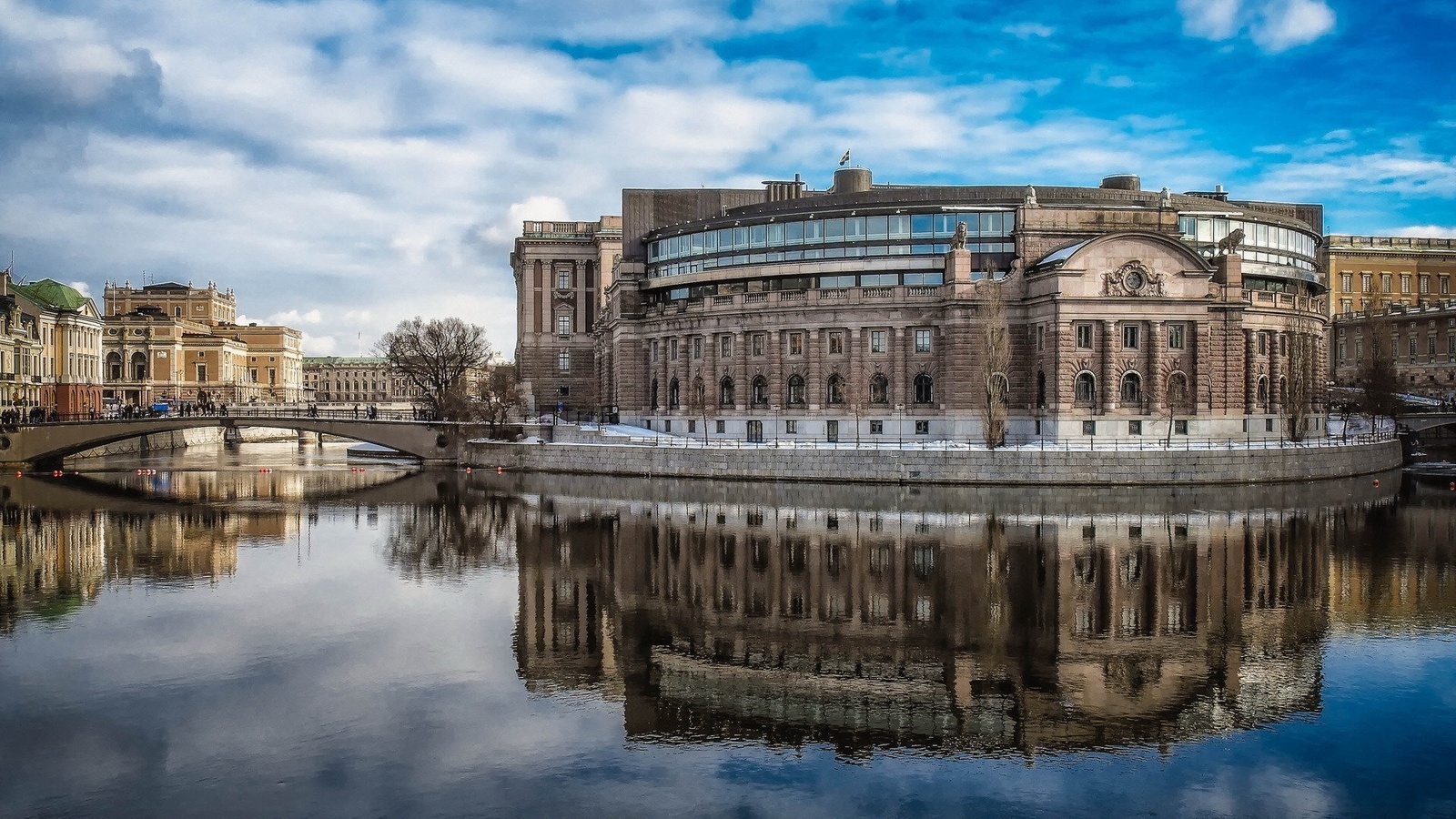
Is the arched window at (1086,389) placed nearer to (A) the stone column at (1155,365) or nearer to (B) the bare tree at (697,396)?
(A) the stone column at (1155,365)

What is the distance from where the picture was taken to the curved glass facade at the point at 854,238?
86125mm

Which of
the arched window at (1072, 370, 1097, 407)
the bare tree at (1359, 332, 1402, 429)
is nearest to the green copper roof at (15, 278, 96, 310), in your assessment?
the arched window at (1072, 370, 1097, 407)

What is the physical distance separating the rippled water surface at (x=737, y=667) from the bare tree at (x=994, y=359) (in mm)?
15812

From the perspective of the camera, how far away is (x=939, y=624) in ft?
108

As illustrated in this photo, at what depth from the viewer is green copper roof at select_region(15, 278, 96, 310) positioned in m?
130

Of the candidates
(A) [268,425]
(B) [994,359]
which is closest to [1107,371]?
(B) [994,359]

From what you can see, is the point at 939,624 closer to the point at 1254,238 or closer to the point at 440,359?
the point at 1254,238

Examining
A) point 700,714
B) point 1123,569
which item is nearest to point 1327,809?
point 700,714

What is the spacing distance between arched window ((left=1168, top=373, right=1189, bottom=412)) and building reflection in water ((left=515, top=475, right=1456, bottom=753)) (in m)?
23.7

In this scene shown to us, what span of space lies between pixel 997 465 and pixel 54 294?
11885cm

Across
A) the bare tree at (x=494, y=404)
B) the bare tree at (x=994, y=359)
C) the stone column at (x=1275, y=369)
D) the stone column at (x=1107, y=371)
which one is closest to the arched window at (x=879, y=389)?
the bare tree at (x=994, y=359)

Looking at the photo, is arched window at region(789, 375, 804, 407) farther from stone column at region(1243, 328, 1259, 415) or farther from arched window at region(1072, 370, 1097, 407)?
stone column at region(1243, 328, 1259, 415)

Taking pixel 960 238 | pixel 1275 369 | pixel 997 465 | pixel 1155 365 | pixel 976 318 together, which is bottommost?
pixel 997 465

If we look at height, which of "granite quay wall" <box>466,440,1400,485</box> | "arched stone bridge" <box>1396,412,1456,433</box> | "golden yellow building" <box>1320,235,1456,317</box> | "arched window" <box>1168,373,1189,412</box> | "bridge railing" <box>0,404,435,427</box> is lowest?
"granite quay wall" <box>466,440,1400,485</box>
